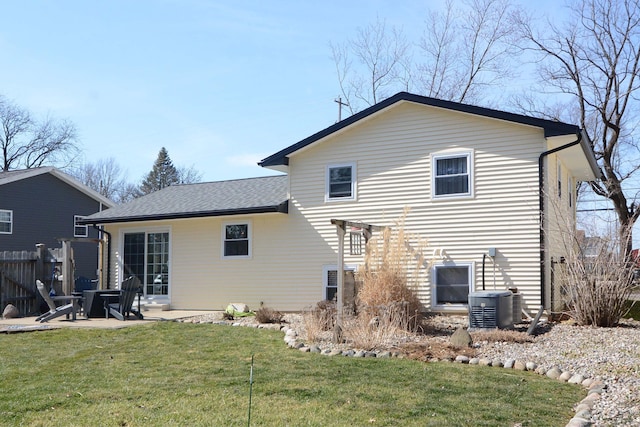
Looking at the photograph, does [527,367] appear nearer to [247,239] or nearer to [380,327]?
[380,327]

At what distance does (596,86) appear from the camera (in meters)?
24.5

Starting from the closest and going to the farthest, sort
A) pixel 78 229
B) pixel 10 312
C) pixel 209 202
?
1. pixel 10 312
2. pixel 209 202
3. pixel 78 229

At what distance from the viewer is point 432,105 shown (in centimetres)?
1270

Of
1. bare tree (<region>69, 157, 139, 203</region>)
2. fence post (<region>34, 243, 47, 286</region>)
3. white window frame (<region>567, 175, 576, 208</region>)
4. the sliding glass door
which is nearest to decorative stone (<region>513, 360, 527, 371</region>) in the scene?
white window frame (<region>567, 175, 576, 208</region>)

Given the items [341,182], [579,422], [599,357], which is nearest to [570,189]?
[341,182]

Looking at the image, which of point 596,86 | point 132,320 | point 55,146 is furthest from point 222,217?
point 55,146

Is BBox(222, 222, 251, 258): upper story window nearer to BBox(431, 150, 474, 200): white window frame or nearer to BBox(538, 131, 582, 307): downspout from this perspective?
BBox(431, 150, 474, 200): white window frame

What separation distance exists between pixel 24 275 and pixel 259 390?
10.7 m

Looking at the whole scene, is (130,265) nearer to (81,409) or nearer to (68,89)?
(68,89)

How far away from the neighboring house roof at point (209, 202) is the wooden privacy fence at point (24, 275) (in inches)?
75.8

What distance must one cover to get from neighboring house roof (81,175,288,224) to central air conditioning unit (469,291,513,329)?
544 centimetres

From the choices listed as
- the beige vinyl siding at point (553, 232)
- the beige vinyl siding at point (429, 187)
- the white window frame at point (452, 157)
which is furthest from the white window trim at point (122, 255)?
the beige vinyl siding at point (553, 232)

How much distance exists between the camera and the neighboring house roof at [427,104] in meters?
11.5

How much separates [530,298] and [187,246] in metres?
8.33
